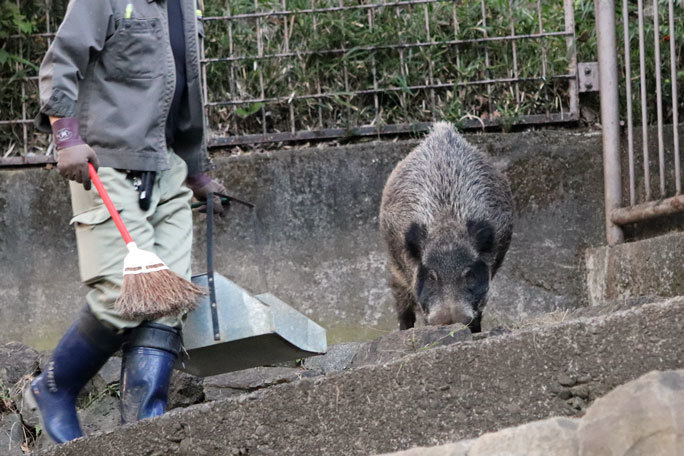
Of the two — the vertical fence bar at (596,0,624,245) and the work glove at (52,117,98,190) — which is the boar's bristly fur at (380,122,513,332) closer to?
the vertical fence bar at (596,0,624,245)

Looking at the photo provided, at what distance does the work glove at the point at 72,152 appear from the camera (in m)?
3.62

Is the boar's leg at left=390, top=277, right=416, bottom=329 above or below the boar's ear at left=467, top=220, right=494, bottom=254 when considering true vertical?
below

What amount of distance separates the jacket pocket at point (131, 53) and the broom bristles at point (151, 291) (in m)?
0.76

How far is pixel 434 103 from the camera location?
23.1 ft

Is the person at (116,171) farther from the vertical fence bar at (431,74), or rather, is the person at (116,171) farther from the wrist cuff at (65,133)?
the vertical fence bar at (431,74)

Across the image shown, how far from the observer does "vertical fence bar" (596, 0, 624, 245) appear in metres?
6.38

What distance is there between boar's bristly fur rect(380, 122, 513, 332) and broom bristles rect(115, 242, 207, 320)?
2.86 m

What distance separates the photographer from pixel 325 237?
6.77 m

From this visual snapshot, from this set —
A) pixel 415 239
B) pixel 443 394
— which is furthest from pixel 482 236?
pixel 443 394

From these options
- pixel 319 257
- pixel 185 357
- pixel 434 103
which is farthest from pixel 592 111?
pixel 185 357

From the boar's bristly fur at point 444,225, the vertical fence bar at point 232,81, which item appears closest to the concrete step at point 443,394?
the boar's bristly fur at point 444,225

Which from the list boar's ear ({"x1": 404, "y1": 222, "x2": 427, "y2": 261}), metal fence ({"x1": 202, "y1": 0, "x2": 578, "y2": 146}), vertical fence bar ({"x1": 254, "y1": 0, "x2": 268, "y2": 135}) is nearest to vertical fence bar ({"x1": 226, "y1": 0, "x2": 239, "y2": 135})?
metal fence ({"x1": 202, "y1": 0, "x2": 578, "y2": 146})

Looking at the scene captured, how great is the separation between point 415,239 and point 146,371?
3021 mm

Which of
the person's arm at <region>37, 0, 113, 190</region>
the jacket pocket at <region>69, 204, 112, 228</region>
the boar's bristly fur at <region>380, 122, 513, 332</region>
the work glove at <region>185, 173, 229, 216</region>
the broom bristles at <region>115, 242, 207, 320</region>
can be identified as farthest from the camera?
the boar's bristly fur at <region>380, 122, 513, 332</region>
